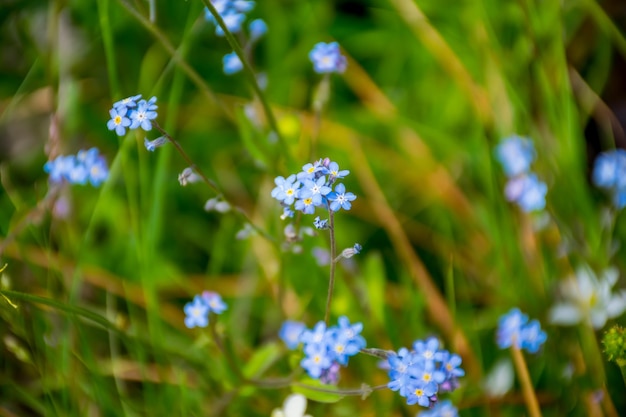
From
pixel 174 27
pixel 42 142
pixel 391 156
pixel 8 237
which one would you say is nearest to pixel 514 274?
pixel 391 156

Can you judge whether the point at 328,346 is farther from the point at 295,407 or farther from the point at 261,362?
the point at 261,362

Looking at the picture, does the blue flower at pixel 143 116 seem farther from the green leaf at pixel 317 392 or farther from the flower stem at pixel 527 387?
the flower stem at pixel 527 387

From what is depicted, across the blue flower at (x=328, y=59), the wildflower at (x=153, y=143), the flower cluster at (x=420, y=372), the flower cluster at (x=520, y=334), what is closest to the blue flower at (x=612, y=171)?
→ the flower cluster at (x=520, y=334)

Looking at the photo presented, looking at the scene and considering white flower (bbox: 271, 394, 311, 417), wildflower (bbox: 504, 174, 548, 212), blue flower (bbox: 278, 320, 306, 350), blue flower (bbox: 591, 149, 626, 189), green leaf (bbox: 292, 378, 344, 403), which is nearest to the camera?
green leaf (bbox: 292, 378, 344, 403)

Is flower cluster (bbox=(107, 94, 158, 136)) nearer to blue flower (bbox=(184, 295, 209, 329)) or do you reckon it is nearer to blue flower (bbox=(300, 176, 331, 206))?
blue flower (bbox=(300, 176, 331, 206))

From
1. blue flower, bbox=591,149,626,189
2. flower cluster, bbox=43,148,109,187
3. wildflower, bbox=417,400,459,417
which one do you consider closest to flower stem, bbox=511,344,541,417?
wildflower, bbox=417,400,459,417

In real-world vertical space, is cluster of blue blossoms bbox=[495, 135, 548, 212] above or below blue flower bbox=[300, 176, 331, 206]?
above
